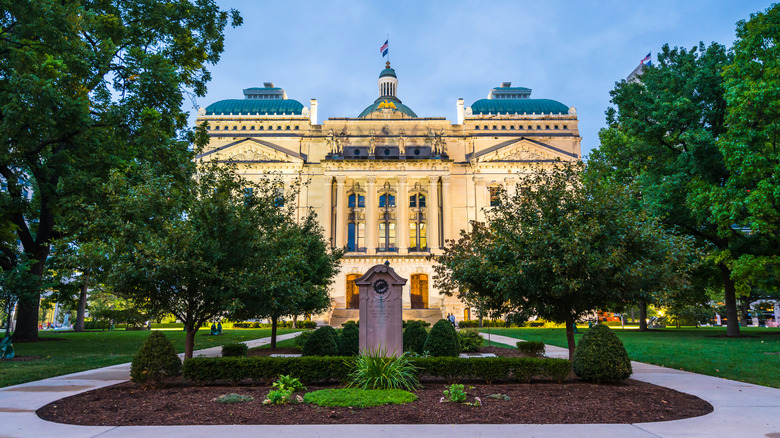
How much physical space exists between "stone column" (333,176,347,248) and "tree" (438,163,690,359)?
144ft

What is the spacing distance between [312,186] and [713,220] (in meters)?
45.4

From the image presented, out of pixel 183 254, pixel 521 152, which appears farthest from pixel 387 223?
pixel 183 254

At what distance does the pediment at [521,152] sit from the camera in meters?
60.3

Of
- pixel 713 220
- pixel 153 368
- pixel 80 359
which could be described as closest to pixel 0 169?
pixel 80 359

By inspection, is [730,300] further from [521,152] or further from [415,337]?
[521,152]

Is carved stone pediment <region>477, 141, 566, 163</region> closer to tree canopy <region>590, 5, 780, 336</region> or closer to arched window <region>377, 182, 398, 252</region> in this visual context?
arched window <region>377, 182, 398, 252</region>

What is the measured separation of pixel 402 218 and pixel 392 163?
688 centimetres

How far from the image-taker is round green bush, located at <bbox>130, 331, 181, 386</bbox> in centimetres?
1112

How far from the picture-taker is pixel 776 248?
28.2m

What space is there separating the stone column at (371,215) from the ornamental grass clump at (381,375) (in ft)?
155

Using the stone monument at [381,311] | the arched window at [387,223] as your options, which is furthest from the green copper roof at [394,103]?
the stone monument at [381,311]

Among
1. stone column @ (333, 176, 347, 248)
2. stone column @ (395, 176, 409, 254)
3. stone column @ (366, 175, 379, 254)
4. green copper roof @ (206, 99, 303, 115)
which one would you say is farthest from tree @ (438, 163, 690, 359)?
green copper roof @ (206, 99, 303, 115)

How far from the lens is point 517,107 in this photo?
217 feet

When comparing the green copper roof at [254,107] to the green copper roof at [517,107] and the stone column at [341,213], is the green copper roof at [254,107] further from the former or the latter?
the green copper roof at [517,107]
